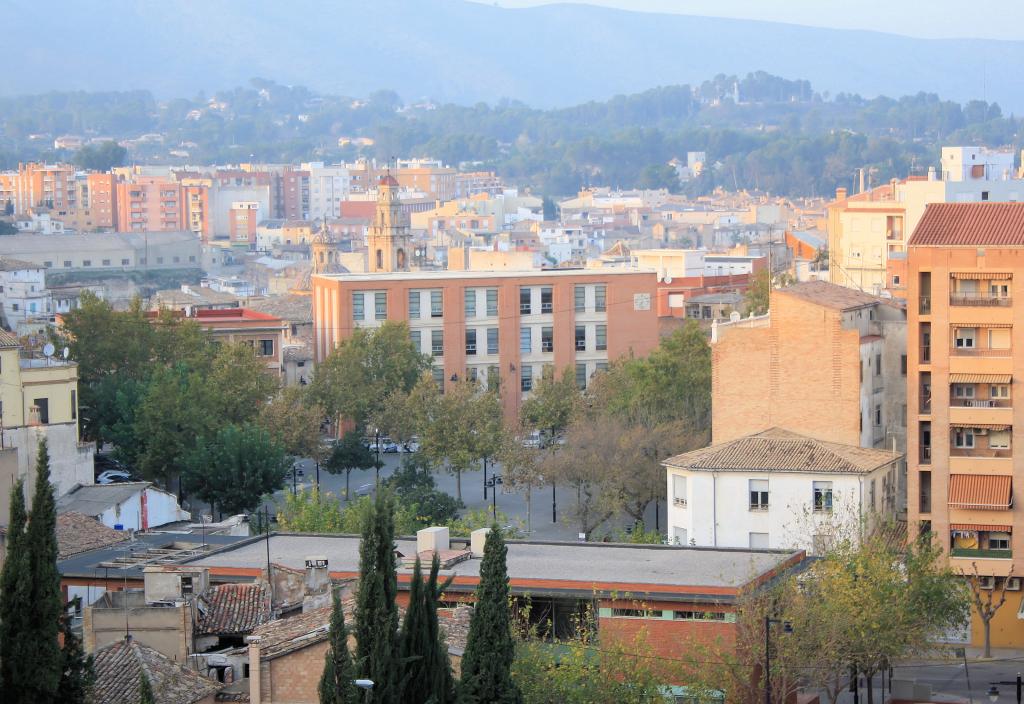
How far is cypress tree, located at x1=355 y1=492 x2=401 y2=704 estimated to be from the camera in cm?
2117

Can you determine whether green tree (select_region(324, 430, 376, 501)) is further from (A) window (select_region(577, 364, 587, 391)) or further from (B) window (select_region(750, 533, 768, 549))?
(B) window (select_region(750, 533, 768, 549))

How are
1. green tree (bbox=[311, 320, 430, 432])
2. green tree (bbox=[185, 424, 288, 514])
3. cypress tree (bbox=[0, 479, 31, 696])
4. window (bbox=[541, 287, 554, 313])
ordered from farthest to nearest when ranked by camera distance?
window (bbox=[541, 287, 554, 313]) < green tree (bbox=[311, 320, 430, 432]) < green tree (bbox=[185, 424, 288, 514]) < cypress tree (bbox=[0, 479, 31, 696])

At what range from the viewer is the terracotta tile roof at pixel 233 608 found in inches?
1029

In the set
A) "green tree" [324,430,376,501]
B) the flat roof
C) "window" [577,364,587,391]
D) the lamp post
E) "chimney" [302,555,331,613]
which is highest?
"chimney" [302,555,331,613]

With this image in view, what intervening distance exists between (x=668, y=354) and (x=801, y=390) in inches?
458

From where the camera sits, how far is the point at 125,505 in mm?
41969

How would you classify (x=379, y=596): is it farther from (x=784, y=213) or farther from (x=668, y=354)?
(x=784, y=213)

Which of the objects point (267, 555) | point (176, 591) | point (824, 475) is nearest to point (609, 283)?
point (824, 475)

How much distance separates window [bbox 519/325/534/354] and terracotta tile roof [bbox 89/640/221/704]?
4261 centimetres

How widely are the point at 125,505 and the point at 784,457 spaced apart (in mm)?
12764

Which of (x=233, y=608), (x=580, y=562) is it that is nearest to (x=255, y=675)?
(x=233, y=608)

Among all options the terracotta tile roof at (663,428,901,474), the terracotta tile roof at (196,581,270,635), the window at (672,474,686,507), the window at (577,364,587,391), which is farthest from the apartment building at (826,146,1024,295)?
the terracotta tile roof at (196,581,270,635)

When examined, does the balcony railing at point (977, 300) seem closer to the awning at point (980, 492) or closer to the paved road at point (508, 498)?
the awning at point (980, 492)

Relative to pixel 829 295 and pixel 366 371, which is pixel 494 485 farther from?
pixel 829 295
